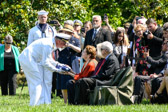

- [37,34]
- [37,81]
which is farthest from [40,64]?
[37,34]

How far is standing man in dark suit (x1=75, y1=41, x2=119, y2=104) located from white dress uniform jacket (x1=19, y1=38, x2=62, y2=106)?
2.47 feet

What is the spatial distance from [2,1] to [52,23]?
814cm

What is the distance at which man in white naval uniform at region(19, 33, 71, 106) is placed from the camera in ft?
31.4

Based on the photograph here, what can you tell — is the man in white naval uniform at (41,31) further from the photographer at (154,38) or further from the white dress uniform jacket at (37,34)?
the photographer at (154,38)

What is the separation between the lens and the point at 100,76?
10.2 m

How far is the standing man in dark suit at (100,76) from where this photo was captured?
10180 mm

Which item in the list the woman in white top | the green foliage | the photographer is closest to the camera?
the photographer

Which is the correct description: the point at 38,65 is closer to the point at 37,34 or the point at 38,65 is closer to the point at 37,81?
the point at 37,81

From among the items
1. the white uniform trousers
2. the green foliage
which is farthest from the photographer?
the green foliage

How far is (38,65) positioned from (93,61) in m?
1.58

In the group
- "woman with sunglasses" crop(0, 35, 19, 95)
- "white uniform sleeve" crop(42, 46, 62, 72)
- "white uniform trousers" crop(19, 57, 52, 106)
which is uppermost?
"white uniform sleeve" crop(42, 46, 62, 72)

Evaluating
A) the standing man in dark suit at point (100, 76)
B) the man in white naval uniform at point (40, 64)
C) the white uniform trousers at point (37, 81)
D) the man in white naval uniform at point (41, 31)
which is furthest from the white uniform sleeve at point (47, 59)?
the man in white naval uniform at point (41, 31)

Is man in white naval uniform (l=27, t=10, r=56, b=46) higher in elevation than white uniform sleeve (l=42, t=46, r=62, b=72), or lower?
higher

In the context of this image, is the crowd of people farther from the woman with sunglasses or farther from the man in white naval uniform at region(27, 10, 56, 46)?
the woman with sunglasses
